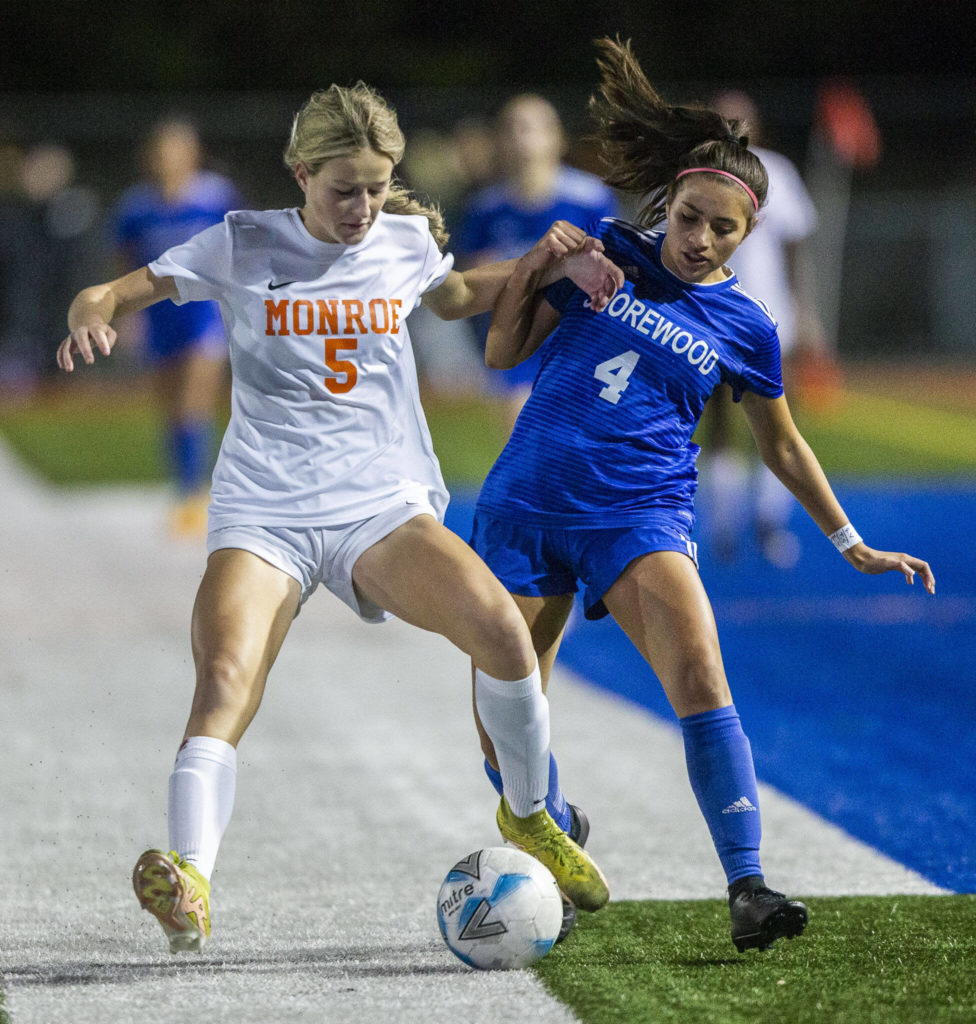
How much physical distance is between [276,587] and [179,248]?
877 mm

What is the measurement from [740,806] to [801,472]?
90 centimetres

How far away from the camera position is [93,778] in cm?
616

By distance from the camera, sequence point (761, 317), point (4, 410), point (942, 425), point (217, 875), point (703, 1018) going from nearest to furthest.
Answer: point (703, 1018) → point (761, 317) → point (217, 875) → point (942, 425) → point (4, 410)

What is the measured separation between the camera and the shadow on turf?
399 cm

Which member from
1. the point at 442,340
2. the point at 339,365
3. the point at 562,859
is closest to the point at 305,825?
the point at 562,859

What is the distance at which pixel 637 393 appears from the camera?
14.3ft

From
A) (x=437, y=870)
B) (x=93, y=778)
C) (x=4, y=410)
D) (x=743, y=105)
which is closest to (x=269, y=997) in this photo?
(x=437, y=870)

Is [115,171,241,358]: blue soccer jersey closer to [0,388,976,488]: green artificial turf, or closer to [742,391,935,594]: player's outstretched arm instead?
[0,388,976,488]: green artificial turf

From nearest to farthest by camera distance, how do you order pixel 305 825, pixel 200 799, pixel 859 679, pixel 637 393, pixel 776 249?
pixel 200 799, pixel 637 393, pixel 305 825, pixel 859 679, pixel 776 249

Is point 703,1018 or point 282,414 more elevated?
point 282,414

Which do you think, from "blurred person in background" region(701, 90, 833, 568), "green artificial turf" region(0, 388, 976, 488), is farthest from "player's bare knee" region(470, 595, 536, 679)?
"green artificial turf" region(0, 388, 976, 488)

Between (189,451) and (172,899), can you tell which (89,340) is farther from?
(189,451)

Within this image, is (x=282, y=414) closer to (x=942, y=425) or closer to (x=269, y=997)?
(x=269, y=997)

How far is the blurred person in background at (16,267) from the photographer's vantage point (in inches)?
858
